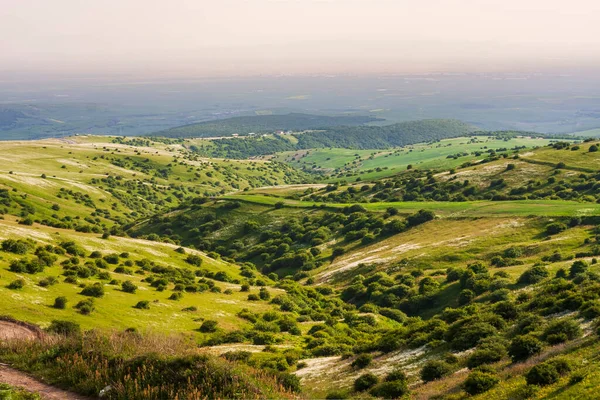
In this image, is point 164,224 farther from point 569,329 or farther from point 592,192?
point 569,329

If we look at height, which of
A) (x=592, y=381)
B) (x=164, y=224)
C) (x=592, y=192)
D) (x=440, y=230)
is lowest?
(x=164, y=224)

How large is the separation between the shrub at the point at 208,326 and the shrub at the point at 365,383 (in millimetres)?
27628

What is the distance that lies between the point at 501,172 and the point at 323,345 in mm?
148604

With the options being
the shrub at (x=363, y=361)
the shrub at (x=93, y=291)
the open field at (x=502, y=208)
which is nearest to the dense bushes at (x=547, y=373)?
the shrub at (x=363, y=361)

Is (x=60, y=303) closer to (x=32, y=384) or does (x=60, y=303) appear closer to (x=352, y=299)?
(x=32, y=384)

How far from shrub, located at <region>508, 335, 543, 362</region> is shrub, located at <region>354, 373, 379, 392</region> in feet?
33.4

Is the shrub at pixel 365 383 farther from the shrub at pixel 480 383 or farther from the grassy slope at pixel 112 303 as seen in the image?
the grassy slope at pixel 112 303

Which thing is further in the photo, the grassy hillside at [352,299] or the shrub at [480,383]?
the shrub at [480,383]

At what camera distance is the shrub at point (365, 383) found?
32500 millimetres

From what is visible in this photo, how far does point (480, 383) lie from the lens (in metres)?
25.0

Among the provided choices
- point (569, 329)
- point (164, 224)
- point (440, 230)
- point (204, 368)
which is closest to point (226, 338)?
point (204, 368)

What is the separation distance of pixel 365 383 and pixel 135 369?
1853 centimetres

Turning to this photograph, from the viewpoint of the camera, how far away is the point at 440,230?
4626 inches

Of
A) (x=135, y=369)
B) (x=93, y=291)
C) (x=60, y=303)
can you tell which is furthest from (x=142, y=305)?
(x=135, y=369)
